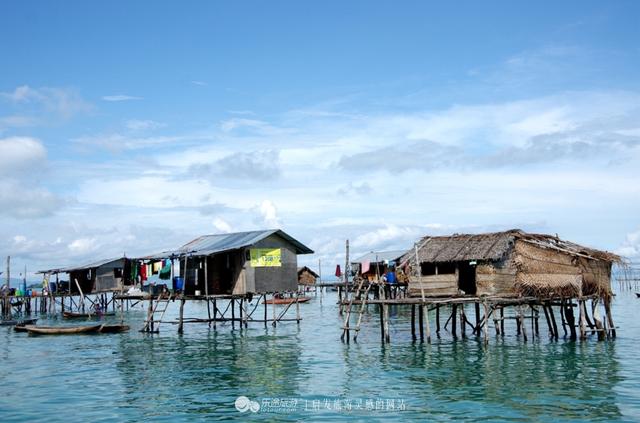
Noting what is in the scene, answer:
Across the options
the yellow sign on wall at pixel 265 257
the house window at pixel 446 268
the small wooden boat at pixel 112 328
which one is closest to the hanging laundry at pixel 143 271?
the small wooden boat at pixel 112 328

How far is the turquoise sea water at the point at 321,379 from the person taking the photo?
18156 millimetres

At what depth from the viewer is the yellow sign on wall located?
37031 mm

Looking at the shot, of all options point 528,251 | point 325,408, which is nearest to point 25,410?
point 325,408

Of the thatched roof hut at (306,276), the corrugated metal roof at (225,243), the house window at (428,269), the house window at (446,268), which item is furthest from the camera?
the thatched roof hut at (306,276)

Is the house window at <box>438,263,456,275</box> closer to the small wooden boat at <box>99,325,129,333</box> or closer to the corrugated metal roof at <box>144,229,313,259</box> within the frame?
the corrugated metal roof at <box>144,229,313,259</box>

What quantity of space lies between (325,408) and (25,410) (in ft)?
27.5

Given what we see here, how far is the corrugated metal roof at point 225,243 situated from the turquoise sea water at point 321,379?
4891mm

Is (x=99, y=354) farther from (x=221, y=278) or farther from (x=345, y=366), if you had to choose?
(x=345, y=366)

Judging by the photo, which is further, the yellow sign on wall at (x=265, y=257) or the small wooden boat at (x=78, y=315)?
the small wooden boat at (x=78, y=315)

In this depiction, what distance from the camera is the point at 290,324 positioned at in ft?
150

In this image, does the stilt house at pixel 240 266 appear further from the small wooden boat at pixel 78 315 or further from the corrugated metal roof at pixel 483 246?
the small wooden boat at pixel 78 315

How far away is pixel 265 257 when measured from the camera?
37531 mm

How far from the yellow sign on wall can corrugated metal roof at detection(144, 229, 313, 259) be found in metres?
0.80

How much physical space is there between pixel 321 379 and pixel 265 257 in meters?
15.4
